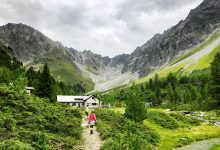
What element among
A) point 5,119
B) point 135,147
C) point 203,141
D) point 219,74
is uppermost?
point 219,74

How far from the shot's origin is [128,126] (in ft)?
97.9

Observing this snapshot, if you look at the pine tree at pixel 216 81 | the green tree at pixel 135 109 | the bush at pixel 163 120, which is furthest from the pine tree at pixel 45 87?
the pine tree at pixel 216 81

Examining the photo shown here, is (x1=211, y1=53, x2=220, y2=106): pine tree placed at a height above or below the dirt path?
above

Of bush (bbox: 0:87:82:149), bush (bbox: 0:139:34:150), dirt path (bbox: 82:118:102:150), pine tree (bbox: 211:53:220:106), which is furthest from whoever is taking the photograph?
pine tree (bbox: 211:53:220:106)

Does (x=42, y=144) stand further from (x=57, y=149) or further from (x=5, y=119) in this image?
(x=5, y=119)

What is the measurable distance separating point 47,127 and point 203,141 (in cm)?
3800

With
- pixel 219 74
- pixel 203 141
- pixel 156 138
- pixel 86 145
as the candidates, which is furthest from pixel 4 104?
pixel 219 74

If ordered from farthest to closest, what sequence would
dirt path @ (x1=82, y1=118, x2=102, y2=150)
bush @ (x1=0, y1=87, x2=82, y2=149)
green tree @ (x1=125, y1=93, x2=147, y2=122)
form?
1. green tree @ (x1=125, y1=93, x2=147, y2=122)
2. dirt path @ (x1=82, y1=118, x2=102, y2=150)
3. bush @ (x1=0, y1=87, x2=82, y2=149)

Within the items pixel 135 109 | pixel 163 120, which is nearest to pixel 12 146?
pixel 135 109

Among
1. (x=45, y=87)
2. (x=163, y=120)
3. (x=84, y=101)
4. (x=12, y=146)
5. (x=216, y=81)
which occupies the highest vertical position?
(x=216, y=81)

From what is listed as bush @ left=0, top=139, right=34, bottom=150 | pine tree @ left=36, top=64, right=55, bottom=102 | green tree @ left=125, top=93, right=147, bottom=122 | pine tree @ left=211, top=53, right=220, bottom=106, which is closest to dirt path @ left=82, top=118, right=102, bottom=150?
bush @ left=0, top=139, right=34, bottom=150

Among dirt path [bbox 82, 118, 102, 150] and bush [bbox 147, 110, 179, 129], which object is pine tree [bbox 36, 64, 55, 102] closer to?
bush [bbox 147, 110, 179, 129]

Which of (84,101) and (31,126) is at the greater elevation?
(84,101)

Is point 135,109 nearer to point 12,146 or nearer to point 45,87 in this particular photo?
point 45,87
